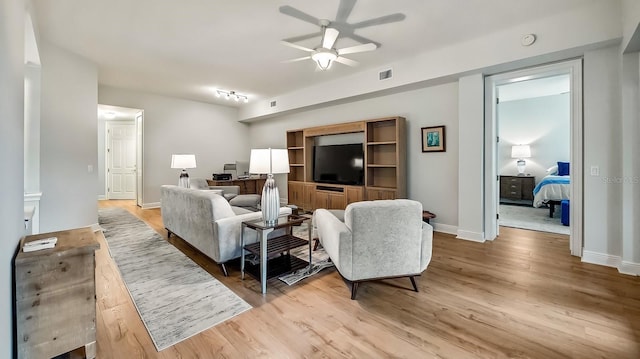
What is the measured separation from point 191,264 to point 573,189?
4.60 m

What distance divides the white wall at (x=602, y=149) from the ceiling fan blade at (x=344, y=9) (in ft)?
8.97

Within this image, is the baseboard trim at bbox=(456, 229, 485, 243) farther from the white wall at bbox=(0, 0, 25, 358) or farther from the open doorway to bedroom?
the white wall at bbox=(0, 0, 25, 358)

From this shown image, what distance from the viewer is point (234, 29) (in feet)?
11.1

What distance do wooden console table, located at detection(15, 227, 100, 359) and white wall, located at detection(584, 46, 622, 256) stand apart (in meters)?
4.67

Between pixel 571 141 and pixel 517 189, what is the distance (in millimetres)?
4531

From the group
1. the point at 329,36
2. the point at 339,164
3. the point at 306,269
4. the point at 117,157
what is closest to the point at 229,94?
the point at 339,164

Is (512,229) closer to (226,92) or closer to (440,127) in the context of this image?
(440,127)

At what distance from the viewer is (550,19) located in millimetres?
3137

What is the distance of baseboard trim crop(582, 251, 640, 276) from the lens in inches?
110

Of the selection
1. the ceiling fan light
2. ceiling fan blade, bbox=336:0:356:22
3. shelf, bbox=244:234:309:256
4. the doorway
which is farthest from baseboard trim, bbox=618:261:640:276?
the doorway

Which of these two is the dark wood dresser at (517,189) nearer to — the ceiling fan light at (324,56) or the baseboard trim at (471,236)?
the baseboard trim at (471,236)

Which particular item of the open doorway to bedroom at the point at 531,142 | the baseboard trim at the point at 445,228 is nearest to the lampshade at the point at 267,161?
the baseboard trim at the point at 445,228

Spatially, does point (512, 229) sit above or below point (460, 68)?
below

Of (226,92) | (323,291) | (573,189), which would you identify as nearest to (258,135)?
(226,92)
